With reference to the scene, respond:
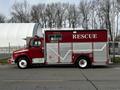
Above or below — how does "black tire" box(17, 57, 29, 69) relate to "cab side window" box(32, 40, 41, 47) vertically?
below

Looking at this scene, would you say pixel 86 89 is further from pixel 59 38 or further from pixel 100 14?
pixel 100 14

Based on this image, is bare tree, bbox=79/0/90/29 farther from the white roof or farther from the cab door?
the cab door

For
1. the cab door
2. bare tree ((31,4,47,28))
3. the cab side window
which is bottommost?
the cab door

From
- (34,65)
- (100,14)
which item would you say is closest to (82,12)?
(100,14)

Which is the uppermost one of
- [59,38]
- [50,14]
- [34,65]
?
[50,14]

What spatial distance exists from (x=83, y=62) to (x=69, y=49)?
141 centimetres

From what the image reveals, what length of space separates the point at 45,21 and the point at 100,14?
920 inches

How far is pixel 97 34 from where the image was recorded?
22.7m

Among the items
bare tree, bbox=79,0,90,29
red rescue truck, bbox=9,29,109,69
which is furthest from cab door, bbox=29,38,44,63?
bare tree, bbox=79,0,90,29

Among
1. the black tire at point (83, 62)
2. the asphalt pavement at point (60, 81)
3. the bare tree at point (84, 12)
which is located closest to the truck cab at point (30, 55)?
the black tire at point (83, 62)

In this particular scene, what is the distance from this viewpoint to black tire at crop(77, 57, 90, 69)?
22.7 metres

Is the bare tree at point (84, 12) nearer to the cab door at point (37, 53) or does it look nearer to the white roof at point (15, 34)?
the white roof at point (15, 34)

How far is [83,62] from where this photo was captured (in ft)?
74.9

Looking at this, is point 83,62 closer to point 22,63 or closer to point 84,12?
point 22,63
